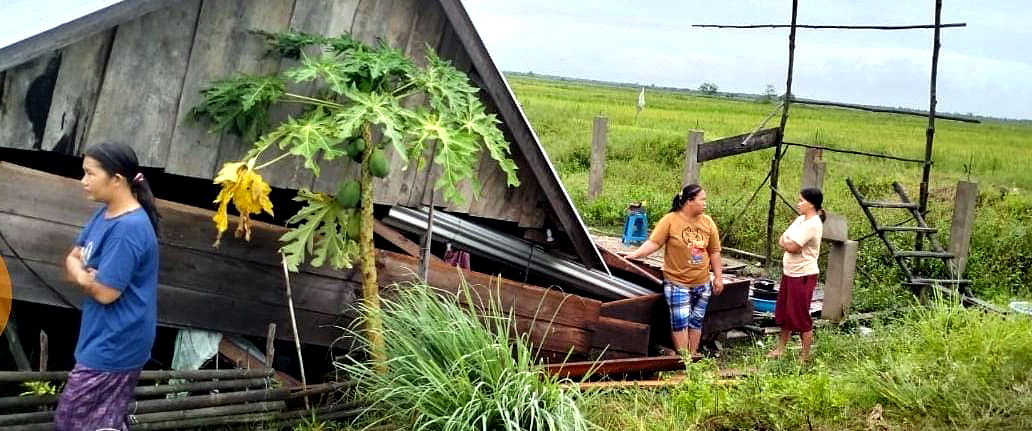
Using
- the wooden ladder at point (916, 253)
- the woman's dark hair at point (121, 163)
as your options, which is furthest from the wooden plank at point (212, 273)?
the wooden ladder at point (916, 253)

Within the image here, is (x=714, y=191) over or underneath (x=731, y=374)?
over

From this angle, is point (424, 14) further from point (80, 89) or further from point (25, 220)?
point (25, 220)

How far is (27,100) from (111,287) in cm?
183

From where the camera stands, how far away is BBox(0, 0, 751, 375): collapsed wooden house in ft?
17.3

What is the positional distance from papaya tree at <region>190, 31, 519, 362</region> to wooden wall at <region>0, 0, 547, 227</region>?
15 cm

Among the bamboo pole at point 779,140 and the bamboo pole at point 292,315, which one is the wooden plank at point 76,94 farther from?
the bamboo pole at point 779,140

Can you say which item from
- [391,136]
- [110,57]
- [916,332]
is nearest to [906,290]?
[916,332]

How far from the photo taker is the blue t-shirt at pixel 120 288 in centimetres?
405

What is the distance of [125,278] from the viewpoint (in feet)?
13.3

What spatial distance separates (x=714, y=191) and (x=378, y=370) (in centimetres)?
1345

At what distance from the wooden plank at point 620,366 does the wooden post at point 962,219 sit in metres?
5.07

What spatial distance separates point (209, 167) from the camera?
587 centimetres

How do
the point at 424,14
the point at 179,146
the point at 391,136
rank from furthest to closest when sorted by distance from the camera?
the point at 424,14, the point at 179,146, the point at 391,136

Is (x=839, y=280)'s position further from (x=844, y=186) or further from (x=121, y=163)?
(x=844, y=186)
